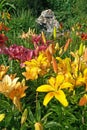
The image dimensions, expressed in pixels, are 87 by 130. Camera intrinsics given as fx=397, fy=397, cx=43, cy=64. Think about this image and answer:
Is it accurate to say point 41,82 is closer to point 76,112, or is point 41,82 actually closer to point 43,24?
point 76,112

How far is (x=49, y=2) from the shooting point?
9.12m

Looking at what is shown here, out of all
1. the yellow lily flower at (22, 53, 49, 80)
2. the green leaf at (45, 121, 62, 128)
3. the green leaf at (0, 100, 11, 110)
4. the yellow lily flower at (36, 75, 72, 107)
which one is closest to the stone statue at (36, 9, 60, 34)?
the yellow lily flower at (22, 53, 49, 80)

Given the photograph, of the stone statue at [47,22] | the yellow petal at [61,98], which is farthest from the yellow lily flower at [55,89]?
the stone statue at [47,22]

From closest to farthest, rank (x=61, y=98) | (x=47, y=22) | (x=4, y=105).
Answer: (x=61, y=98)
(x=4, y=105)
(x=47, y=22)

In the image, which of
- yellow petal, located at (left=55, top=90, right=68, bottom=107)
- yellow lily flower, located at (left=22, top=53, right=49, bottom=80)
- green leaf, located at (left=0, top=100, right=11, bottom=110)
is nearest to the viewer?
yellow petal, located at (left=55, top=90, right=68, bottom=107)

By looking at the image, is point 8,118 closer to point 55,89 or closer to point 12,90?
point 12,90

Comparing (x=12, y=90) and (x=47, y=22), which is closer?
(x=12, y=90)

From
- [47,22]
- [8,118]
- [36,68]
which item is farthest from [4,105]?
[47,22]

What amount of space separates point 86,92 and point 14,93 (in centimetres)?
38

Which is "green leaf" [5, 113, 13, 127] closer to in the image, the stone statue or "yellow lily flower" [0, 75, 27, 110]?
"yellow lily flower" [0, 75, 27, 110]

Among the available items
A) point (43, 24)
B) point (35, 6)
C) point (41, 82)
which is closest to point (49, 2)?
point (35, 6)

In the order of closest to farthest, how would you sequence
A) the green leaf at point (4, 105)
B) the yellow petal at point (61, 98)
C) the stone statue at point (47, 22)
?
the yellow petal at point (61, 98), the green leaf at point (4, 105), the stone statue at point (47, 22)

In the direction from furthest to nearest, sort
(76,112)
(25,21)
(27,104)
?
(25,21) → (27,104) → (76,112)

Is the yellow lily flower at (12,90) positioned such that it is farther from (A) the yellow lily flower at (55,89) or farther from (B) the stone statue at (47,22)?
(B) the stone statue at (47,22)
